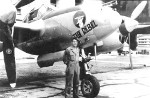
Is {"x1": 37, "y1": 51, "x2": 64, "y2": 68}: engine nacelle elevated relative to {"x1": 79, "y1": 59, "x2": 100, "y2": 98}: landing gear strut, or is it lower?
elevated

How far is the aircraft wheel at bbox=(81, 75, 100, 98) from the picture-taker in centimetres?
739

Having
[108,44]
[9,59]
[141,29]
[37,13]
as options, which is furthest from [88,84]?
[141,29]

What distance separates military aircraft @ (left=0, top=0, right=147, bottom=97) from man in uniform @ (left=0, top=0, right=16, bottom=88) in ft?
0.39

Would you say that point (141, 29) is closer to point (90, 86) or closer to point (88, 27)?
point (88, 27)

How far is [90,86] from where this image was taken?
754 cm

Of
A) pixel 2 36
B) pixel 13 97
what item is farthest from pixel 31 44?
pixel 13 97

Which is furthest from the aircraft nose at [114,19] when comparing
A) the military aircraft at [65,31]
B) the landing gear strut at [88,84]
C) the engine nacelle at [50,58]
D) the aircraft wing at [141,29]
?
the aircraft wing at [141,29]

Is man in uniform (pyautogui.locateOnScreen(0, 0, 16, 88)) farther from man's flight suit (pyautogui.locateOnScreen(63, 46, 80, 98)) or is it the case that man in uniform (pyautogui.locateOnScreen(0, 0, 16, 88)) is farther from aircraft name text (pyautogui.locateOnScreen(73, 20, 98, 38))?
aircraft name text (pyautogui.locateOnScreen(73, 20, 98, 38))

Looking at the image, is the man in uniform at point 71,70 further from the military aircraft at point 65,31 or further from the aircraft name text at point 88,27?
the aircraft name text at point 88,27

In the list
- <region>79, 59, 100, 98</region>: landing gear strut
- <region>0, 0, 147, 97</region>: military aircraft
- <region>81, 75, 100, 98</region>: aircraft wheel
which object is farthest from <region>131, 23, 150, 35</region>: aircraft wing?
<region>81, 75, 100, 98</region>: aircraft wheel

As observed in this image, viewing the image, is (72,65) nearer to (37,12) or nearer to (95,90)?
(95,90)

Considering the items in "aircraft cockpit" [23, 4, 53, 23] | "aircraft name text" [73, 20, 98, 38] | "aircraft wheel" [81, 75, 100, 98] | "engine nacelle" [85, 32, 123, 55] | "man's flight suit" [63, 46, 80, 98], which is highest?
"aircraft cockpit" [23, 4, 53, 23]

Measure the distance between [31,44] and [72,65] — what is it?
12.3 ft

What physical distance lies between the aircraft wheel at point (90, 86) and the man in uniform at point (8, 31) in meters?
2.35
